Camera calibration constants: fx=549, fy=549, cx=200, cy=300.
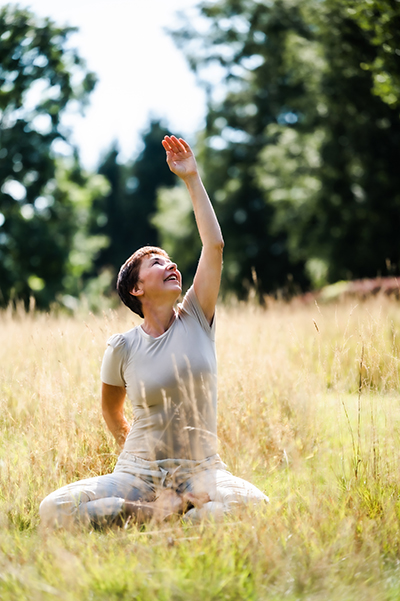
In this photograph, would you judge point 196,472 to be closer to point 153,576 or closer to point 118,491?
point 118,491

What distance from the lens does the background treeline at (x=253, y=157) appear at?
15.4 metres

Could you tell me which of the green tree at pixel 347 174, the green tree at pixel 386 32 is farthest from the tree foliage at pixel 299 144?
the green tree at pixel 386 32

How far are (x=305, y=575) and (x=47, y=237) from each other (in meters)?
16.5

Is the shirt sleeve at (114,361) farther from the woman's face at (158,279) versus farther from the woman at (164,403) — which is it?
the woman's face at (158,279)

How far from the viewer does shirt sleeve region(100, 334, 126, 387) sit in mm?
2635

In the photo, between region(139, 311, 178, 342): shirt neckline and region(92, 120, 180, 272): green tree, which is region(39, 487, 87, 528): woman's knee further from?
region(92, 120, 180, 272): green tree

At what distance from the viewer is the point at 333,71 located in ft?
51.1

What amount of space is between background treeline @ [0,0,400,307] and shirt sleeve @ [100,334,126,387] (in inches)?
367

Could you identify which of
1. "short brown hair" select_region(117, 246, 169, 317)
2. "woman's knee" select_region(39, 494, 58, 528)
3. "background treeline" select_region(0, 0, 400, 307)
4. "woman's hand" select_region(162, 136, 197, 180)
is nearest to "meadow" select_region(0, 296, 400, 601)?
"woman's knee" select_region(39, 494, 58, 528)

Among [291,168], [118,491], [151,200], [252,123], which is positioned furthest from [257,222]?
[118,491]

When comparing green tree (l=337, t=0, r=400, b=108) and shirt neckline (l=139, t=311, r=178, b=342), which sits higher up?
green tree (l=337, t=0, r=400, b=108)

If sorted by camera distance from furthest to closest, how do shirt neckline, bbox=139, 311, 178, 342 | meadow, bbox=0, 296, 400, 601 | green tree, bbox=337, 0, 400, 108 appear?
green tree, bbox=337, 0, 400, 108 < shirt neckline, bbox=139, 311, 178, 342 < meadow, bbox=0, 296, 400, 601

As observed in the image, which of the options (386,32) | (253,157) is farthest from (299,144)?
(386,32)

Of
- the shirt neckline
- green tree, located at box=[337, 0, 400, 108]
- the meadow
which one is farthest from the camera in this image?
green tree, located at box=[337, 0, 400, 108]
